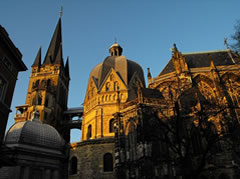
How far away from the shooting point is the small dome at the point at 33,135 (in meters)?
22.3

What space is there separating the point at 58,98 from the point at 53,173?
817 inches

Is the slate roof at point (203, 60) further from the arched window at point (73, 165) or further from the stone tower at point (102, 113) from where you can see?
the arched window at point (73, 165)

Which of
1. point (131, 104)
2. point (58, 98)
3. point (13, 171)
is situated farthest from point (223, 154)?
point (58, 98)

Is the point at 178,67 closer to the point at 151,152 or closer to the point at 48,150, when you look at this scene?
the point at 151,152

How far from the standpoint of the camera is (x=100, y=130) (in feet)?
94.6

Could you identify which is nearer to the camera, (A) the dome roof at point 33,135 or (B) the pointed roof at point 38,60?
(A) the dome roof at point 33,135

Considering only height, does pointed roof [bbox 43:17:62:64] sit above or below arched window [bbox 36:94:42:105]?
above

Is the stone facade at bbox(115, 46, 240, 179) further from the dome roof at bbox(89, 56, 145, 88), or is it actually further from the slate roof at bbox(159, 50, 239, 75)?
the dome roof at bbox(89, 56, 145, 88)

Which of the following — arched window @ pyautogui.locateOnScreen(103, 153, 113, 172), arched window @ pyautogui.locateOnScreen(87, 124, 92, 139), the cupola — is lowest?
arched window @ pyautogui.locateOnScreen(103, 153, 113, 172)

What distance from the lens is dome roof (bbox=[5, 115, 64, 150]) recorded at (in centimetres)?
2233

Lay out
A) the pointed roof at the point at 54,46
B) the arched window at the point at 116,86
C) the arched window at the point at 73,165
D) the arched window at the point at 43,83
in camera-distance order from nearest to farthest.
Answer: the arched window at the point at 73,165, the arched window at the point at 116,86, the arched window at the point at 43,83, the pointed roof at the point at 54,46

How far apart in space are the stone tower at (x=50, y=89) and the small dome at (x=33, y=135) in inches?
436

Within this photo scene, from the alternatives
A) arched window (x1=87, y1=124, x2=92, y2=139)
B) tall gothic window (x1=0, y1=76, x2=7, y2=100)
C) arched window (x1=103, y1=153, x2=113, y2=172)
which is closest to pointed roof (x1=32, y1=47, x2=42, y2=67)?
arched window (x1=87, y1=124, x2=92, y2=139)

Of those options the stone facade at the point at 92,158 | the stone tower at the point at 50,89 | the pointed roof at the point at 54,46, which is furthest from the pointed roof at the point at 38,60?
the stone facade at the point at 92,158
